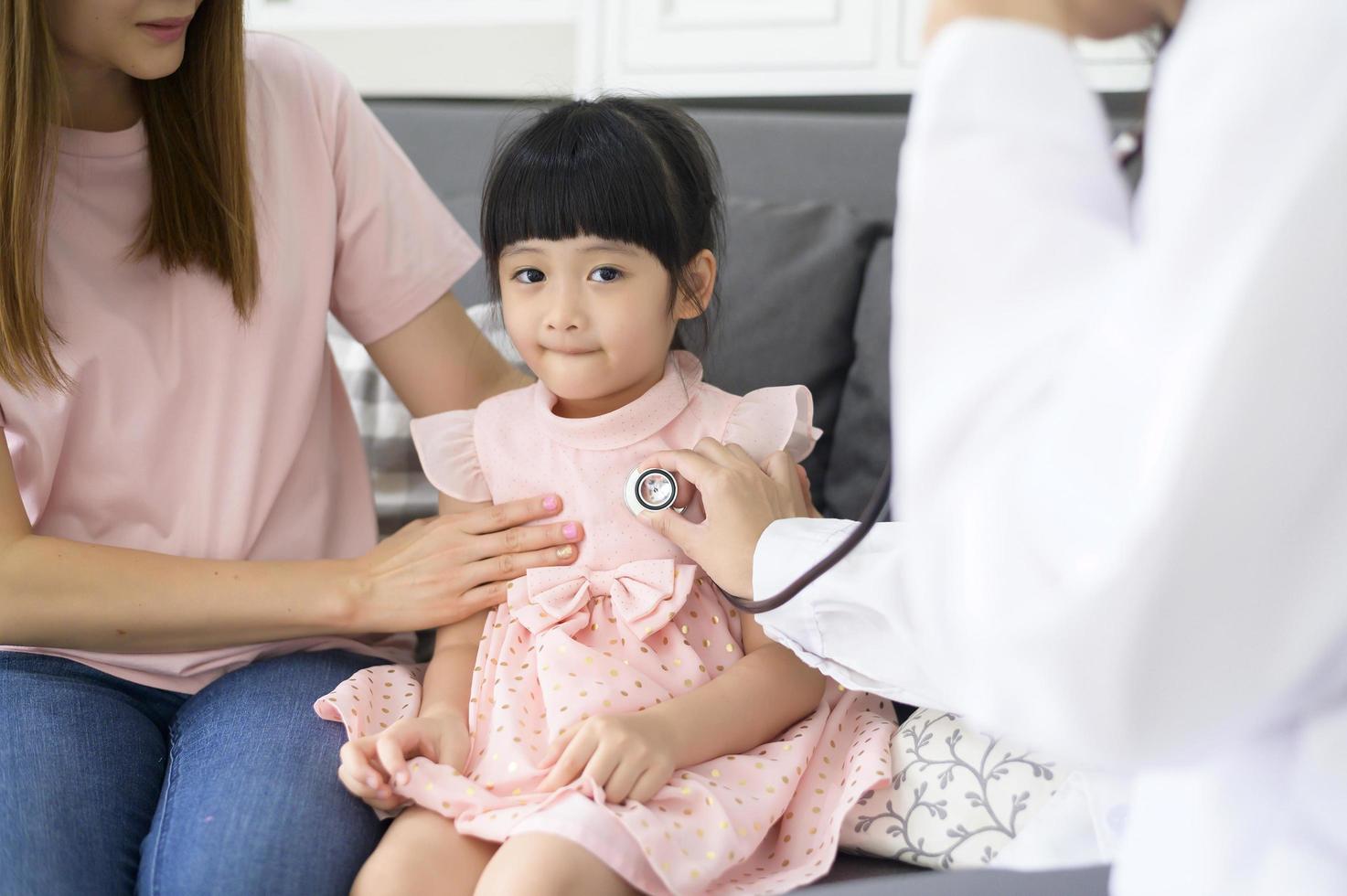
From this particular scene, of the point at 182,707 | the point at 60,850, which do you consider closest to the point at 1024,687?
the point at 60,850

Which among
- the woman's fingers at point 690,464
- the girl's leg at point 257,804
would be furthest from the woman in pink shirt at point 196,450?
the woman's fingers at point 690,464

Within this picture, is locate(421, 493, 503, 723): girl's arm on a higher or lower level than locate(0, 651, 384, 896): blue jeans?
higher

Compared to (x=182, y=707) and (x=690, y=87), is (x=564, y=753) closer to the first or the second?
(x=182, y=707)

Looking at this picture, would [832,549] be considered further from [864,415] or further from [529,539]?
[864,415]

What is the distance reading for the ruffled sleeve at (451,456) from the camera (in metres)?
1.30

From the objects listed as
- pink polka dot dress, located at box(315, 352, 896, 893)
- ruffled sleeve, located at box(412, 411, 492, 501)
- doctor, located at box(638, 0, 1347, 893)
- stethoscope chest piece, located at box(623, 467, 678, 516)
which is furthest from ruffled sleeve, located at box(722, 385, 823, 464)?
doctor, located at box(638, 0, 1347, 893)

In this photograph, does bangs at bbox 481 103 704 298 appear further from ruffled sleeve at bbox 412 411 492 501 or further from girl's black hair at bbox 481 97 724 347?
ruffled sleeve at bbox 412 411 492 501

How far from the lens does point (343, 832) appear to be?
3.41 ft

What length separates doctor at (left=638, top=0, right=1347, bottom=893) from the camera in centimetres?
52

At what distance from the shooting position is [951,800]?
1.05 metres

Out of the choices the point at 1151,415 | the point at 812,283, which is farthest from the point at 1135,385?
the point at 812,283

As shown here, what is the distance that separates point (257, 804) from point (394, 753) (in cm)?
12

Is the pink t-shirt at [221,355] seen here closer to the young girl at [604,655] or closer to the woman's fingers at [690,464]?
the young girl at [604,655]

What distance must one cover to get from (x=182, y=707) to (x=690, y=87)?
4.28 ft
